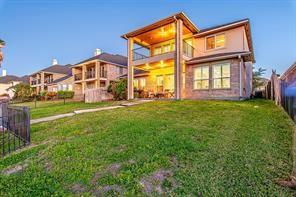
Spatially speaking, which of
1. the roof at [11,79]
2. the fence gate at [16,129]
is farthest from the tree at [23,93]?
the fence gate at [16,129]

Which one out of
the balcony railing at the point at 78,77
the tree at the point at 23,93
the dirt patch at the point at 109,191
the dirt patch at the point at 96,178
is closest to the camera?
the dirt patch at the point at 109,191

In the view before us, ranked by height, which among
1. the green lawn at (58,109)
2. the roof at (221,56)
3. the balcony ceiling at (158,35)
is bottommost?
the green lawn at (58,109)

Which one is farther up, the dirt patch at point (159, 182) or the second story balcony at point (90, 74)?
the second story balcony at point (90, 74)

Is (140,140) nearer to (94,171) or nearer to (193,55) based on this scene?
(94,171)

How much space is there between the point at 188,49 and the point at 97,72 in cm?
1661

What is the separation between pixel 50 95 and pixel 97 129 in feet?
87.3

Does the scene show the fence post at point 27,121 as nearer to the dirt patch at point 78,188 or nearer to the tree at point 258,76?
the dirt patch at point 78,188

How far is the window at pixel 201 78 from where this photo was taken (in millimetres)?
14141

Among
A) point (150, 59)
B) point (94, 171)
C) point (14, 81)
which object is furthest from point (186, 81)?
point (14, 81)

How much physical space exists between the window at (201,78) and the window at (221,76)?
0.63m

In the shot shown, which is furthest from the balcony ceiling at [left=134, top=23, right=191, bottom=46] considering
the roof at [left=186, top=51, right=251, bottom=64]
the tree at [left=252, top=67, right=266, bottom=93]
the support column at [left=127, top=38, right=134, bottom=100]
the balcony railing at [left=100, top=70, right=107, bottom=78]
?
the tree at [left=252, top=67, right=266, bottom=93]

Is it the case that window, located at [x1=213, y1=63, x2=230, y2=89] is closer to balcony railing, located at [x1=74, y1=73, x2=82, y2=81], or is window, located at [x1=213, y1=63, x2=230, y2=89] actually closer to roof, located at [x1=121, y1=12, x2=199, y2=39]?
roof, located at [x1=121, y1=12, x2=199, y2=39]

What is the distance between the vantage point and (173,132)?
5152 millimetres

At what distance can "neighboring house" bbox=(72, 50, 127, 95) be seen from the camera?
Answer: 27.3 meters
